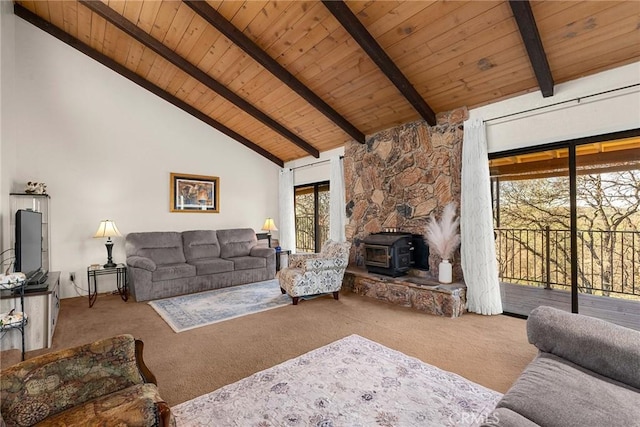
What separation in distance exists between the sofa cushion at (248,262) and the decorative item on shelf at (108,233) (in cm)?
177

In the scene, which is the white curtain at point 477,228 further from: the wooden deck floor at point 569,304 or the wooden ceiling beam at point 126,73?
the wooden ceiling beam at point 126,73

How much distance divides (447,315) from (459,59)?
2.79 metres

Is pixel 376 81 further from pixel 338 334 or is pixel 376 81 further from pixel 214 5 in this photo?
pixel 338 334

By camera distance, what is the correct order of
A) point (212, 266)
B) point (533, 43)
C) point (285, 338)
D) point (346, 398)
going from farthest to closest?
point (212, 266) → point (285, 338) → point (533, 43) → point (346, 398)

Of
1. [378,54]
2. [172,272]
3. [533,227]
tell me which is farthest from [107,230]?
[533,227]

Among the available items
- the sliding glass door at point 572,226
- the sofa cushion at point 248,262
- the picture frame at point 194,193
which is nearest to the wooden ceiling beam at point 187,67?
the picture frame at point 194,193

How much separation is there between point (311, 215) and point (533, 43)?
467 cm

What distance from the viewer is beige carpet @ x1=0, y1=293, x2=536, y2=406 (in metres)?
2.24

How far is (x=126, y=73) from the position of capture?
190 inches

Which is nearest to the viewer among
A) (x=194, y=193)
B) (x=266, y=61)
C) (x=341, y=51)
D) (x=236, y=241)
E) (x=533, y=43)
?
(x=533, y=43)

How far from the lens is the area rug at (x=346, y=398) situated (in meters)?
1.71

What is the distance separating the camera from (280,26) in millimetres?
3215

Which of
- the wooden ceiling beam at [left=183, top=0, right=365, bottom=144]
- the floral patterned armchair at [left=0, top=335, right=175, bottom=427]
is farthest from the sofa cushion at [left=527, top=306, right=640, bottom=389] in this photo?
the wooden ceiling beam at [left=183, top=0, right=365, bottom=144]

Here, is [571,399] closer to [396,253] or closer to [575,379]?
[575,379]
